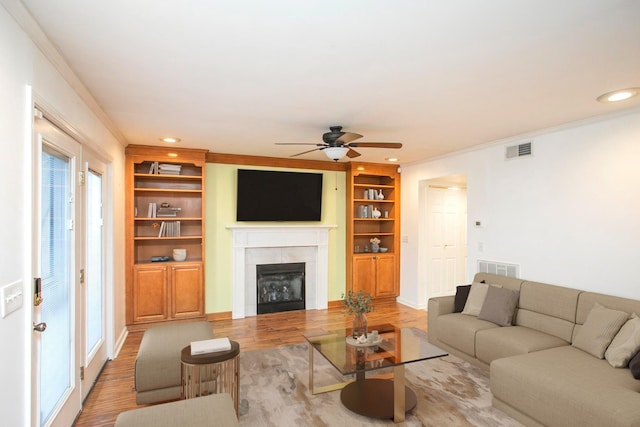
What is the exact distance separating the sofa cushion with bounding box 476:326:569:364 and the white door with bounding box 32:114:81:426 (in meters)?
3.50

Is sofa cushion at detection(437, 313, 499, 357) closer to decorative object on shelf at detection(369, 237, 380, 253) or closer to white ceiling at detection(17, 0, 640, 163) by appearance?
white ceiling at detection(17, 0, 640, 163)

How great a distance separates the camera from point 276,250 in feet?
18.6

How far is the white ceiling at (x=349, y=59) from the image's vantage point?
1.64m

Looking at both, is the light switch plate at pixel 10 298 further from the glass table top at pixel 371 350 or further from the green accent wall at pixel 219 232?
the green accent wall at pixel 219 232

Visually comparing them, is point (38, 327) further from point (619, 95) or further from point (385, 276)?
point (385, 276)

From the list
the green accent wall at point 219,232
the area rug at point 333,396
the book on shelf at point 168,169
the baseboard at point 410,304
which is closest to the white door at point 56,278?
the area rug at point 333,396

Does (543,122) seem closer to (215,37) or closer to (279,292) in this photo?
(215,37)

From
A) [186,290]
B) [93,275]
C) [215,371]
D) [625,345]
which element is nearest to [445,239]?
[625,345]

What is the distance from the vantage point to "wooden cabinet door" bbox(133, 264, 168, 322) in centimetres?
467

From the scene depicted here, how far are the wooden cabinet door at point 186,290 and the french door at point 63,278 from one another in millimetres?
1503

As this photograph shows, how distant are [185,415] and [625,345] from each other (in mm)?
3103

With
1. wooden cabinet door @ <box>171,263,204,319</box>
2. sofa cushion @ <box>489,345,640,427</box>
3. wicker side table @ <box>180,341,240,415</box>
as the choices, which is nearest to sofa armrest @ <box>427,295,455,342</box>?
sofa cushion @ <box>489,345,640,427</box>

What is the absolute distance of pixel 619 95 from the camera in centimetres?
274

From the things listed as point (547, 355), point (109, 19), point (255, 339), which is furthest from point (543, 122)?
point (255, 339)
